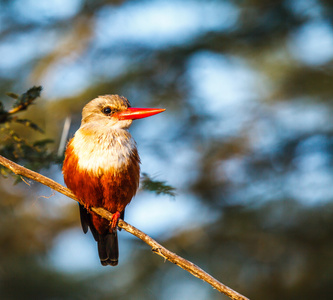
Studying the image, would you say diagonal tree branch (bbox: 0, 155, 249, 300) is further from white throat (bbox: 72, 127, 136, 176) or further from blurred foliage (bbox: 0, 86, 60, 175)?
white throat (bbox: 72, 127, 136, 176)

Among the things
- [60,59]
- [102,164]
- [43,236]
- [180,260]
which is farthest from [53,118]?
[180,260]

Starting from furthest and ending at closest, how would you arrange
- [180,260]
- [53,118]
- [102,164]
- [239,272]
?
1. [53,118]
2. [239,272]
3. [102,164]
4. [180,260]

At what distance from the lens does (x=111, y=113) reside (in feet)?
11.0

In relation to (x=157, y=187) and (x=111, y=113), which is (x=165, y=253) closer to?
(x=157, y=187)

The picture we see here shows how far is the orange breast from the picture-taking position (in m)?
2.90

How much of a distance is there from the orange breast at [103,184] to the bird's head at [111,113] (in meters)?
0.33

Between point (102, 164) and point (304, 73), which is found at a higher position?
point (304, 73)

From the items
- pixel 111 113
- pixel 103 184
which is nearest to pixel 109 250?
pixel 103 184

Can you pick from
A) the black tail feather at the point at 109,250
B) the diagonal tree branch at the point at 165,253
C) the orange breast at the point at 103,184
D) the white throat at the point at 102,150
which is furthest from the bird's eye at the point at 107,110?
the diagonal tree branch at the point at 165,253

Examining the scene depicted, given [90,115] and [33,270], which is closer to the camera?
[90,115]

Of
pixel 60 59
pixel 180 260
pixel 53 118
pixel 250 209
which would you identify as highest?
pixel 60 59

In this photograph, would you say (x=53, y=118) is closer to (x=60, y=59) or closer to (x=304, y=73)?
(x=60, y=59)

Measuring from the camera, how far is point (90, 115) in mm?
3389

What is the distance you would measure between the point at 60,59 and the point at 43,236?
7.87ft
